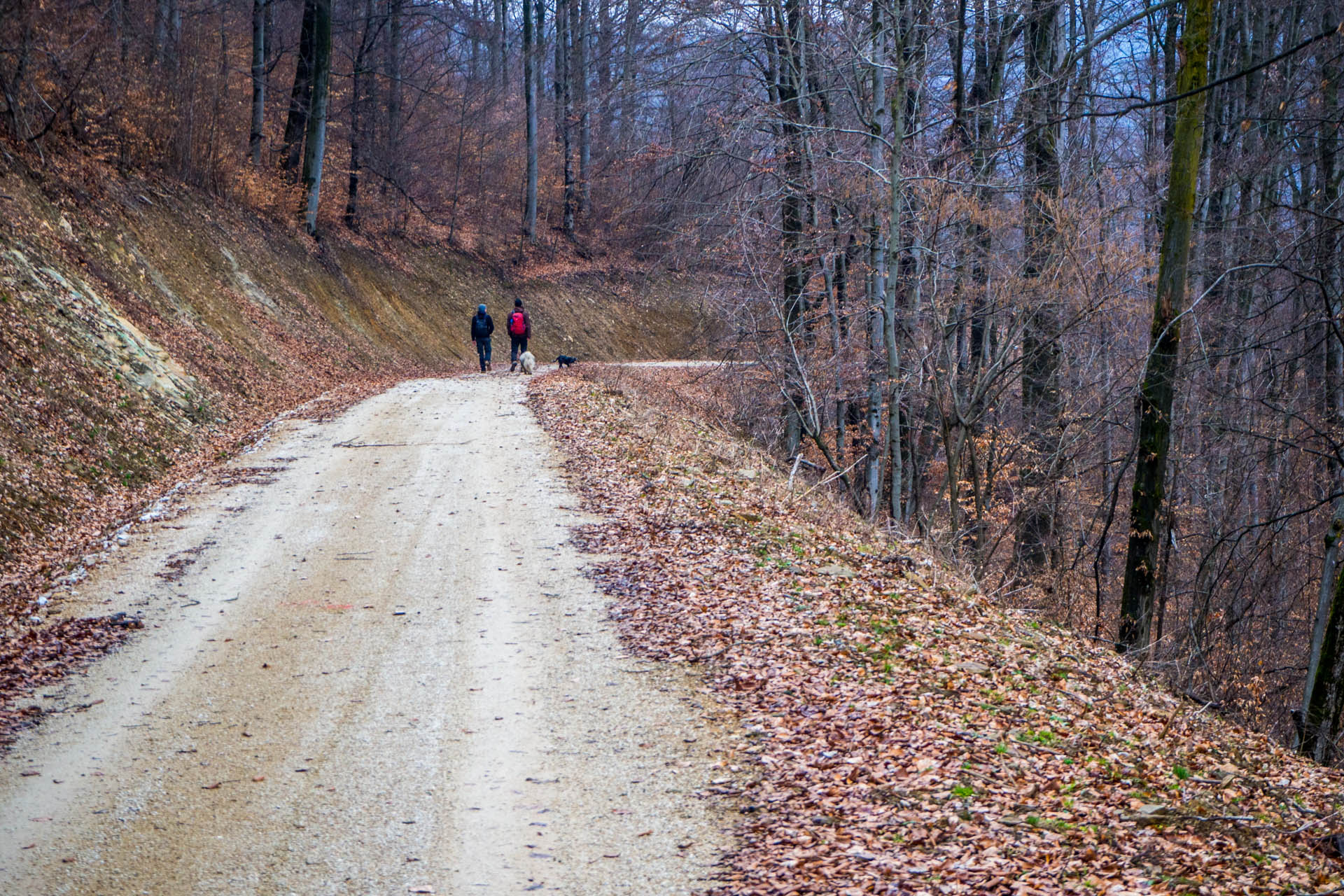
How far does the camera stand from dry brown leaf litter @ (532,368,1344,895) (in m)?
4.75

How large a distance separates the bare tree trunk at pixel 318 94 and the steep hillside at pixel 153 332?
6.08 ft

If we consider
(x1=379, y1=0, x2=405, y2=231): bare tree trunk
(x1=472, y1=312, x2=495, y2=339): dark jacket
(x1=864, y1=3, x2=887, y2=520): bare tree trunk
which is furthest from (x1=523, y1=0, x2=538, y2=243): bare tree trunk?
(x1=864, y1=3, x2=887, y2=520): bare tree trunk

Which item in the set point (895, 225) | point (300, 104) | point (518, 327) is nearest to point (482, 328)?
point (518, 327)

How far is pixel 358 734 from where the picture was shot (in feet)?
21.3

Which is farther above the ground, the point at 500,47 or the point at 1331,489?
the point at 500,47

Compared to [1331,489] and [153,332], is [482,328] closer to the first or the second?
[153,332]

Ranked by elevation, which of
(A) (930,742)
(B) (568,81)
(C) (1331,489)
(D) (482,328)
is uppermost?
(B) (568,81)

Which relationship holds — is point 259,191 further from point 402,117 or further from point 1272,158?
point 1272,158

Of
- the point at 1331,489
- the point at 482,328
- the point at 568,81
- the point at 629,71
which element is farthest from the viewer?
the point at 568,81

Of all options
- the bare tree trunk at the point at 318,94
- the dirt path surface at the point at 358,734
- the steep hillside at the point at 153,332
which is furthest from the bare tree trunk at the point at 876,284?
the bare tree trunk at the point at 318,94

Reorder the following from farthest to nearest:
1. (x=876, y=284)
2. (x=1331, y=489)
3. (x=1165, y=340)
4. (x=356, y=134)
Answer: (x=356, y=134)
(x=876, y=284)
(x=1331, y=489)
(x=1165, y=340)

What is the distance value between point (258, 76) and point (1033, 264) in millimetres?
21985

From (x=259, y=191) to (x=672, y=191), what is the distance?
51.0 ft

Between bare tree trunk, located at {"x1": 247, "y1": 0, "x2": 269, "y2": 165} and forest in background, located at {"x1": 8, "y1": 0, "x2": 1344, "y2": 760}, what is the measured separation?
326 centimetres
